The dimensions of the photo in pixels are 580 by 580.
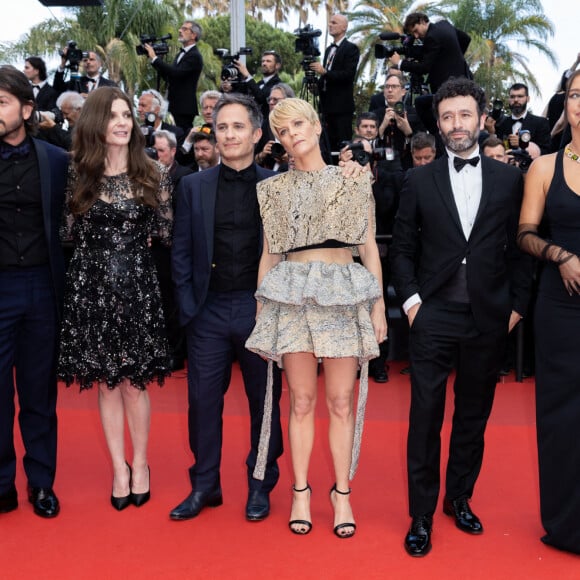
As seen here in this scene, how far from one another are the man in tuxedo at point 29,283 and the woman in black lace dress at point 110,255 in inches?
4.2

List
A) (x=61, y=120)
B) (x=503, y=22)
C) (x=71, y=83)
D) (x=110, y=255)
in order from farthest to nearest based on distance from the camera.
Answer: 1. (x=503, y=22)
2. (x=71, y=83)
3. (x=61, y=120)
4. (x=110, y=255)

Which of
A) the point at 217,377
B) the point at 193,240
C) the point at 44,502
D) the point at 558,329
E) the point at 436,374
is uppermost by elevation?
the point at 193,240

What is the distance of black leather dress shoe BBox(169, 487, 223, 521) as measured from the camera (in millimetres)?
3391

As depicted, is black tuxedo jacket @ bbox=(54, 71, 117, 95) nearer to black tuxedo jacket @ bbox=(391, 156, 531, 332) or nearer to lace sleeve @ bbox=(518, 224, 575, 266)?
black tuxedo jacket @ bbox=(391, 156, 531, 332)

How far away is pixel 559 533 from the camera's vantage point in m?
3.04

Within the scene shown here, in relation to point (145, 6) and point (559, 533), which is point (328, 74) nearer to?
point (559, 533)

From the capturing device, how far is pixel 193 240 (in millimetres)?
3420

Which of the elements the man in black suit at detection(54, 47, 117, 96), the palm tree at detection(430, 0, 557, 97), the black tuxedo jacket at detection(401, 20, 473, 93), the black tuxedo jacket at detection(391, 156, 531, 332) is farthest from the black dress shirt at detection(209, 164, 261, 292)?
the palm tree at detection(430, 0, 557, 97)

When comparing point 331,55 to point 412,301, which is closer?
point 412,301

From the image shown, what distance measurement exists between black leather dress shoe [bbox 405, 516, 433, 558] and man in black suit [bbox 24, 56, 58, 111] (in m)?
6.57

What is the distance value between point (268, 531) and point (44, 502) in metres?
1.08

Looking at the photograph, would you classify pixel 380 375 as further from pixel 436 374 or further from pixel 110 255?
pixel 110 255

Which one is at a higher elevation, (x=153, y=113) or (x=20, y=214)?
(x=153, y=113)

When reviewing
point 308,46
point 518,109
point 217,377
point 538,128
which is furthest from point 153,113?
point 217,377
